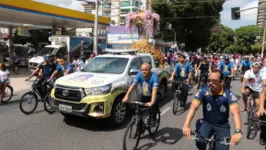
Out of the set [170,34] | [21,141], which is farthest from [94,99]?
[170,34]

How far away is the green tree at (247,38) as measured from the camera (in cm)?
8031

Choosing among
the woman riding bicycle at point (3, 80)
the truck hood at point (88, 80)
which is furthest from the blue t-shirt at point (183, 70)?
the woman riding bicycle at point (3, 80)

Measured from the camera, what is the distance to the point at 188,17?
35.6 m

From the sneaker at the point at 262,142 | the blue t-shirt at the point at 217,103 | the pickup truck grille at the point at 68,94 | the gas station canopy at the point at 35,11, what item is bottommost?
the sneaker at the point at 262,142

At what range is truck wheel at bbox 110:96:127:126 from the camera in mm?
6020

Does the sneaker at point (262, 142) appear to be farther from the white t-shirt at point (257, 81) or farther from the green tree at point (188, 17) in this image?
the green tree at point (188, 17)

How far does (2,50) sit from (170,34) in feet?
73.9

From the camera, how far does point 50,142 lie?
16.8 ft

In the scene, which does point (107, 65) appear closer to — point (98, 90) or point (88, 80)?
point (88, 80)

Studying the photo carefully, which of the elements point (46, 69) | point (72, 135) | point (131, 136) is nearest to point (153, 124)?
point (131, 136)

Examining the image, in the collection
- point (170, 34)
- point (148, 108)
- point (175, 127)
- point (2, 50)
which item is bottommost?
point (175, 127)

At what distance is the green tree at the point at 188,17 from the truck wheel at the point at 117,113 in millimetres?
30134

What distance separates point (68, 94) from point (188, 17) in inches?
1272

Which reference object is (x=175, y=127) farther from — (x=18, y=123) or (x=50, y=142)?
(x=18, y=123)
